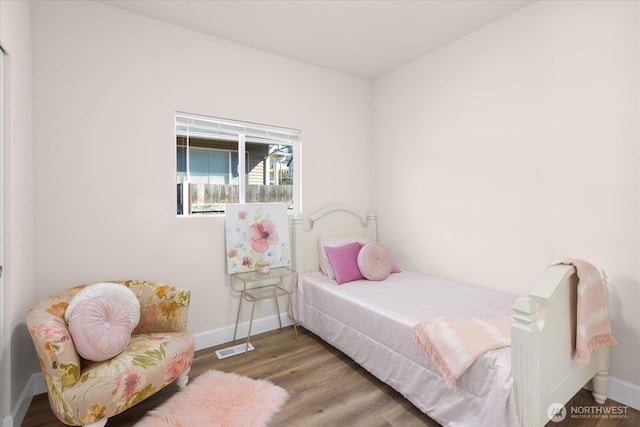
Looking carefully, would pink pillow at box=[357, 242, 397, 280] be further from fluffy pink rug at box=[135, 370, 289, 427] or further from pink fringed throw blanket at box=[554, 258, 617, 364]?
pink fringed throw blanket at box=[554, 258, 617, 364]

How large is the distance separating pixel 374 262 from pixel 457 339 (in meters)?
1.36

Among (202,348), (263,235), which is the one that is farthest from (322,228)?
(202,348)

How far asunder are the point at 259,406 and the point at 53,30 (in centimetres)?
283

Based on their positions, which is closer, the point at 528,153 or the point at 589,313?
the point at 589,313

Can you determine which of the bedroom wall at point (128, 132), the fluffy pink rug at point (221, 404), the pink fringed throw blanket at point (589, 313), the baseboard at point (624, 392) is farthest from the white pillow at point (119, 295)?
the baseboard at point (624, 392)

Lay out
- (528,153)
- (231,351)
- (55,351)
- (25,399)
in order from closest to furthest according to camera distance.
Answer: (55,351) < (25,399) < (528,153) < (231,351)

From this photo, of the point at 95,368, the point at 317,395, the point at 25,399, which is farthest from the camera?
the point at 317,395

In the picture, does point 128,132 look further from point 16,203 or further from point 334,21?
point 334,21

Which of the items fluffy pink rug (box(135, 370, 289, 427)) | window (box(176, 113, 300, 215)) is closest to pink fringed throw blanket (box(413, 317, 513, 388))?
fluffy pink rug (box(135, 370, 289, 427))

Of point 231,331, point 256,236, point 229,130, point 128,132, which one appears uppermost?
point 229,130

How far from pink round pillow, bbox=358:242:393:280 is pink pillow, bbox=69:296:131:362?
1901 millimetres

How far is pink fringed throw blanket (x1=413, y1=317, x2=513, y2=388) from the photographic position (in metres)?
1.58

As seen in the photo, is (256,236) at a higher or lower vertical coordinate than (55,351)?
higher

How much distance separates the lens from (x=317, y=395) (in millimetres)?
2074
